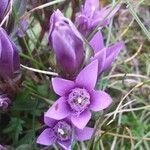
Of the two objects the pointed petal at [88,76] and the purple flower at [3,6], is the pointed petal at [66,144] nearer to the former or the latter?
the pointed petal at [88,76]

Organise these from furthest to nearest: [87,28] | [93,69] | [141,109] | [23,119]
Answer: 1. [141,109]
2. [23,119]
3. [87,28]
4. [93,69]

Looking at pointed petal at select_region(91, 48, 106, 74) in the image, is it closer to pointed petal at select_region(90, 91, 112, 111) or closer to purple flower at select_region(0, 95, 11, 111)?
pointed petal at select_region(90, 91, 112, 111)

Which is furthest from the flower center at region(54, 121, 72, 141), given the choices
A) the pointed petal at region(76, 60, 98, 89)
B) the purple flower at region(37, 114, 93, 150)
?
the pointed petal at region(76, 60, 98, 89)

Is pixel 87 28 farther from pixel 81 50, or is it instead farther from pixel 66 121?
pixel 66 121

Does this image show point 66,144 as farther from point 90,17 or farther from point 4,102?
point 90,17

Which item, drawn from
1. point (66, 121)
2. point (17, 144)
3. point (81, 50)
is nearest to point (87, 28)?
point (81, 50)

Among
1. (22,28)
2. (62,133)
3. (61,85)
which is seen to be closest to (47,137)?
(62,133)
